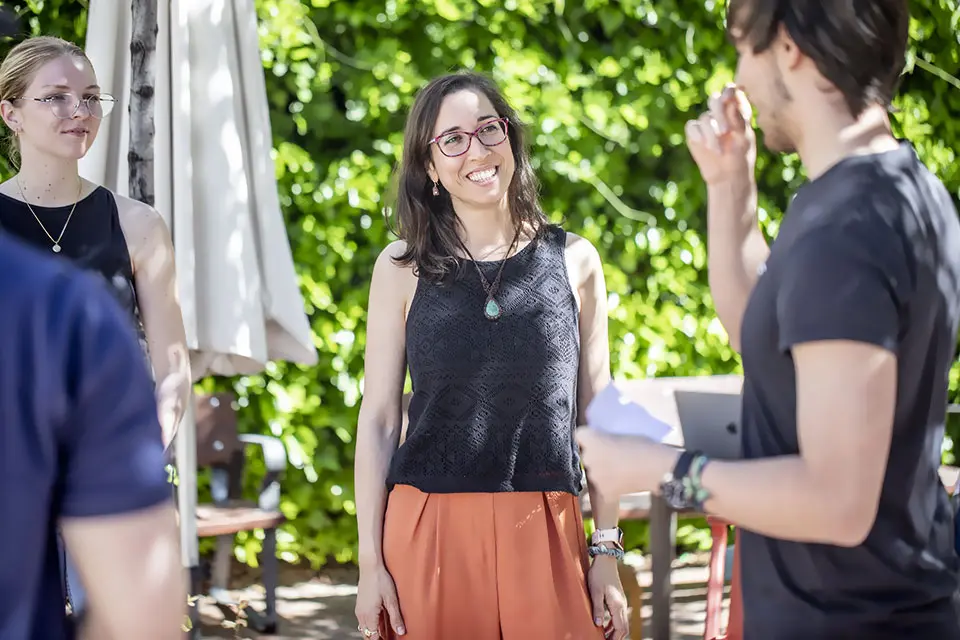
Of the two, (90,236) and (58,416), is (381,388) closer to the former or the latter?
(90,236)

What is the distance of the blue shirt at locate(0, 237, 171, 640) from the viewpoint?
82 cm

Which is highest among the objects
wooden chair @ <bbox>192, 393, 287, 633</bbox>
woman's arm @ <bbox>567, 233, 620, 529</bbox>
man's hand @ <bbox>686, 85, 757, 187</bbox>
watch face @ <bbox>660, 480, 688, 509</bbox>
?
man's hand @ <bbox>686, 85, 757, 187</bbox>

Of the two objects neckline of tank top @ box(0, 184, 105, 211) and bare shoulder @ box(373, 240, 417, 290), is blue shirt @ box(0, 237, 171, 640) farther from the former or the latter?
neckline of tank top @ box(0, 184, 105, 211)

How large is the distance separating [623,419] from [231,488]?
388cm

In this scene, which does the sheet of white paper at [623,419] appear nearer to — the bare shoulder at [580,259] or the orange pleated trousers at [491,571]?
the orange pleated trousers at [491,571]

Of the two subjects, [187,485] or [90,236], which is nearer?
[90,236]

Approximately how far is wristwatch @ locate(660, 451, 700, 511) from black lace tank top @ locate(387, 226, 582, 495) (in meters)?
0.97

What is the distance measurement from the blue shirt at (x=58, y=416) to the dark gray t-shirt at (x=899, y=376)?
71cm

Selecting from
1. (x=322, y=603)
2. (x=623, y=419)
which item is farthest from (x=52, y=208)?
(x=322, y=603)

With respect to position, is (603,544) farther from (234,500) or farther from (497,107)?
(234,500)

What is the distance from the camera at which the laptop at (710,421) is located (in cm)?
166

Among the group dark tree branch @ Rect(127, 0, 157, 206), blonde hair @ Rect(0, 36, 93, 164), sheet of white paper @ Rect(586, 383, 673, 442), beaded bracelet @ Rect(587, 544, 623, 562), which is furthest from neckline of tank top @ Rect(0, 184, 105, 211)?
sheet of white paper @ Rect(586, 383, 673, 442)

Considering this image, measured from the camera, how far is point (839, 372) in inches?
46.6

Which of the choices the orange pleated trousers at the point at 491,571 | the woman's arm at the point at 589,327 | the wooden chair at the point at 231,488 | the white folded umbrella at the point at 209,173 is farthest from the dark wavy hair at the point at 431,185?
the wooden chair at the point at 231,488
